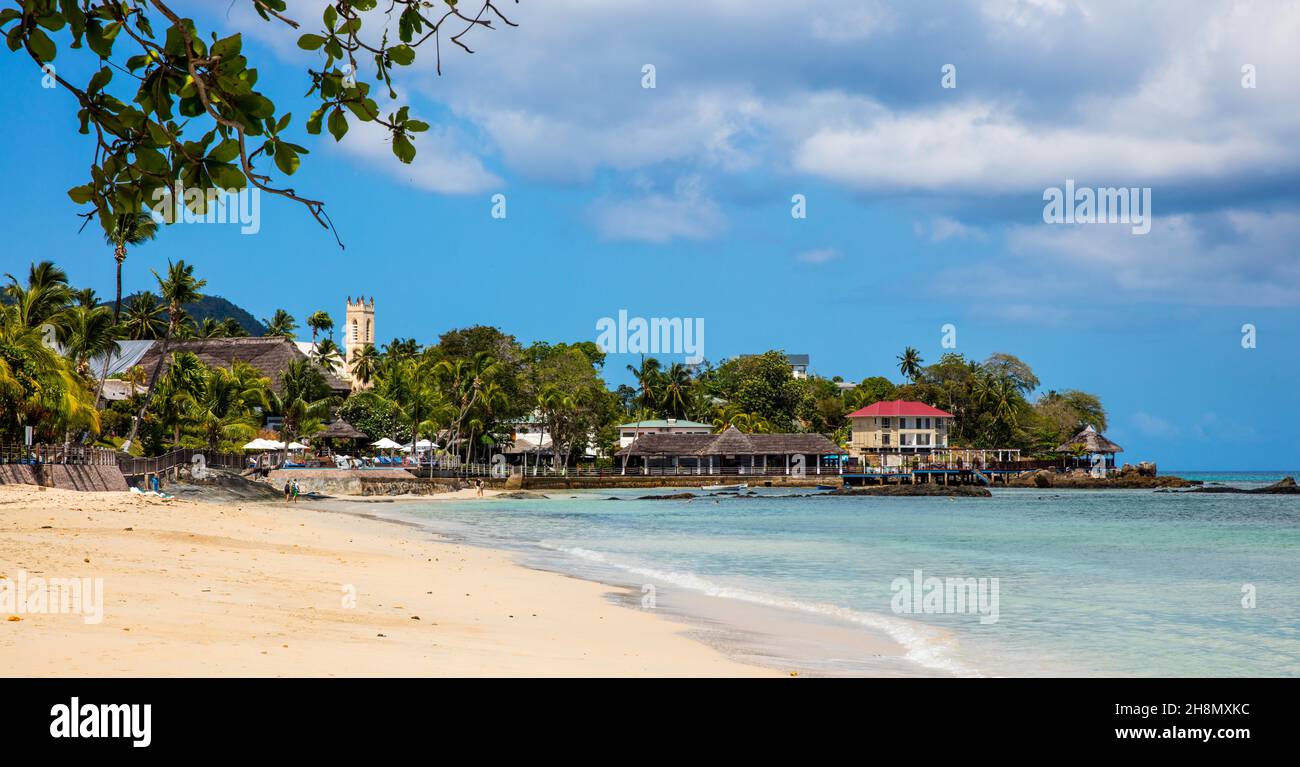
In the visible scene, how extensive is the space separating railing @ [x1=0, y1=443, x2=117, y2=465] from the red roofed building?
6919 centimetres

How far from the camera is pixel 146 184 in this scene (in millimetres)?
3742

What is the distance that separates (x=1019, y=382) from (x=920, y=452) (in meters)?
24.0

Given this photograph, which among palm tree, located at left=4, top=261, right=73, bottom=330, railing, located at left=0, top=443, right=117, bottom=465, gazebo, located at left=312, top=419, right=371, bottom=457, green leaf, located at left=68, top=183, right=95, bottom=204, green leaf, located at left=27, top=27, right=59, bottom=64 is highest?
palm tree, located at left=4, top=261, right=73, bottom=330

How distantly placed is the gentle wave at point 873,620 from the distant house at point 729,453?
6590cm

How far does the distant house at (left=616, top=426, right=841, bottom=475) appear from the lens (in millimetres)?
86812

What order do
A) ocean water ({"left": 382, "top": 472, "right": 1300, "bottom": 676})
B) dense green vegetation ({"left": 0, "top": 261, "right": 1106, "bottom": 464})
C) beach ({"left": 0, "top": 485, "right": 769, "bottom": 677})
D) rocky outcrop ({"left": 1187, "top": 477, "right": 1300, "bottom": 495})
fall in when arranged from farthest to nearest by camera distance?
rocky outcrop ({"left": 1187, "top": 477, "right": 1300, "bottom": 495})
dense green vegetation ({"left": 0, "top": 261, "right": 1106, "bottom": 464})
ocean water ({"left": 382, "top": 472, "right": 1300, "bottom": 676})
beach ({"left": 0, "top": 485, "right": 769, "bottom": 677})

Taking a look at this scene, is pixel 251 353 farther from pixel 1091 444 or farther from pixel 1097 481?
pixel 1091 444

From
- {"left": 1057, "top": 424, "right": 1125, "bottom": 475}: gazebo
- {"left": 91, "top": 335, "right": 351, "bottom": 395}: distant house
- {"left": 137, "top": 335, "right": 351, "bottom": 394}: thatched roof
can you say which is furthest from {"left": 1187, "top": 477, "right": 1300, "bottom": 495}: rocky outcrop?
{"left": 137, "top": 335, "right": 351, "bottom": 394}: thatched roof

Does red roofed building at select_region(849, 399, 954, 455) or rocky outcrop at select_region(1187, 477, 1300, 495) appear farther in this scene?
red roofed building at select_region(849, 399, 954, 455)

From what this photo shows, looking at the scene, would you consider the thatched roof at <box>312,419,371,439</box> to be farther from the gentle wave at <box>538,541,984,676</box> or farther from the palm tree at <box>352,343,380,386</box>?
the gentle wave at <box>538,541,984,676</box>

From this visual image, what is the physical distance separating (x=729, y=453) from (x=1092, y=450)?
126 feet

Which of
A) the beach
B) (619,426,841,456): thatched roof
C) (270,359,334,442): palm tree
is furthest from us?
(619,426,841,456): thatched roof

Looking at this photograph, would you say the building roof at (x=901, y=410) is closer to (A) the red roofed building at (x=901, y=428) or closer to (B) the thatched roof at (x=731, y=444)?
(A) the red roofed building at (x=901, y=428)

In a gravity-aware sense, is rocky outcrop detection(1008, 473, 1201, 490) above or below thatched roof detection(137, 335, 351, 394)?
below
